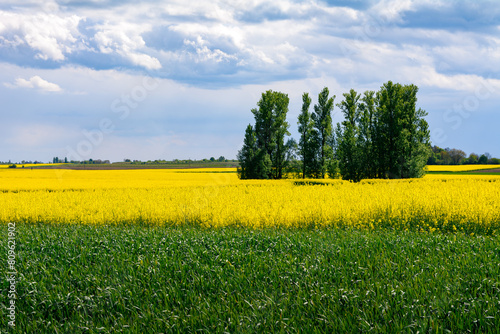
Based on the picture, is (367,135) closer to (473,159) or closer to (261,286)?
(261,286)

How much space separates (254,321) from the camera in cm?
505

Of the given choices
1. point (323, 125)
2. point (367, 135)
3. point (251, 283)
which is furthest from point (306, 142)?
point (251, 283)

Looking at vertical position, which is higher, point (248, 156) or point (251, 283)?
point (248, 156)

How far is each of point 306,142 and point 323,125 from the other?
3151 millimetres

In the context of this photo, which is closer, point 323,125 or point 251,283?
point 251,283

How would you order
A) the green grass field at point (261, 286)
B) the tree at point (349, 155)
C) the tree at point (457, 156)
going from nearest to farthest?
the green grass field at point (261, 286)
the tree at point (349, 155)
the tree at point (457, 156)

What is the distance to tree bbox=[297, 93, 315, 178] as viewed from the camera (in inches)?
1745

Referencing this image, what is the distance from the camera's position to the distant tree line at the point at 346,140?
39.4 m

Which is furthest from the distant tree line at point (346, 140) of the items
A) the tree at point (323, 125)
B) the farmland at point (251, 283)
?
the farmland at point (251, 283)

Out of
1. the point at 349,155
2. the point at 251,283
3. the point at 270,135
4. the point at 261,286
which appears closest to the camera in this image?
the point at 261,286

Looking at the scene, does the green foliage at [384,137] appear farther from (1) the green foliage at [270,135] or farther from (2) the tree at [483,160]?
(2) the tree at [483,160]

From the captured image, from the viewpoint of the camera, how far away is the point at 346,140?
38.6 m

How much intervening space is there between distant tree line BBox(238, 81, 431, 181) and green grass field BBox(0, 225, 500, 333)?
31.5m

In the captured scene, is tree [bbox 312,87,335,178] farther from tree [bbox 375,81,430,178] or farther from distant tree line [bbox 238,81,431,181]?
tree [bbox 375,81,430,178]
